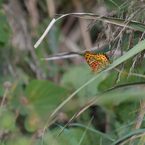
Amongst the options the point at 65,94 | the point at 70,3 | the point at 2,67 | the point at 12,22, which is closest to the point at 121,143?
the point at 65,94

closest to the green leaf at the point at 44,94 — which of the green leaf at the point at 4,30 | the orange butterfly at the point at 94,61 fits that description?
the green leaf at the point at 4,30

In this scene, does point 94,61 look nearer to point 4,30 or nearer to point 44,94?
point 44,94

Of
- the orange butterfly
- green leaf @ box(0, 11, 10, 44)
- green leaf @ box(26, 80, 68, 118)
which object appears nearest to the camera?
the orange butterfly

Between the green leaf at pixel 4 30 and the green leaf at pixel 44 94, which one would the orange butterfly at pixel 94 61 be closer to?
the green leaf at pixel 44 94

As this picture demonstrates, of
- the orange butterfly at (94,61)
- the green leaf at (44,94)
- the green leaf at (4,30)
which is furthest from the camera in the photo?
the green leaf at (4,30)

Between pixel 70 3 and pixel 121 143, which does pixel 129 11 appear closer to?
pixel 121 143

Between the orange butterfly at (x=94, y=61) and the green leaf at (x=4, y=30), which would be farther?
the green leaf at (x=4, y=30)

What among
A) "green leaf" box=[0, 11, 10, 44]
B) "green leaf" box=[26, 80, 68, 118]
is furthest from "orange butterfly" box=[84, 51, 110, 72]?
"green leaf" box=[0, 11, 10, 44]

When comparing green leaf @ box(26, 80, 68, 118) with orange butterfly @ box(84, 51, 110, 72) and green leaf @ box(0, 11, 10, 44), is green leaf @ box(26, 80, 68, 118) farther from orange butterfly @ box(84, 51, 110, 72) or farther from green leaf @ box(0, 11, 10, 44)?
orange butterfly @ box(84, 51, 110, 72)

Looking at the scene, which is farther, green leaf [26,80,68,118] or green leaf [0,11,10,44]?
green leaf [0,11,10,44]

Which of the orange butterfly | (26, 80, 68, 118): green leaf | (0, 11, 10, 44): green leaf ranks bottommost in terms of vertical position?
(26, 80, 68, 118): green leaf

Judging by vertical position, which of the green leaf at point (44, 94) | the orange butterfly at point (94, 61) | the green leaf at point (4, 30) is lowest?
the green leaf at point (44, 94)
